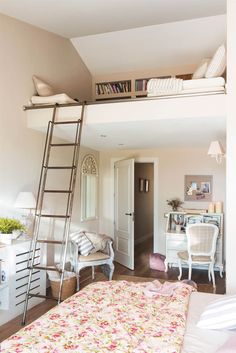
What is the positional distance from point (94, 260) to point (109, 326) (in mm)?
2646

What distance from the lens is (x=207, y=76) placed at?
345 centimetres

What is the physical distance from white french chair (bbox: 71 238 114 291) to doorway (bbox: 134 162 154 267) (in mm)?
2509

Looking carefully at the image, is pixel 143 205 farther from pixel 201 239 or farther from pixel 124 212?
pixel 201 239

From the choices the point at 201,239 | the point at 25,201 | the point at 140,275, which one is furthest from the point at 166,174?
the point at 25,201

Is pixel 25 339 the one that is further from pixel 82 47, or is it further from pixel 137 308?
pixel 82 47

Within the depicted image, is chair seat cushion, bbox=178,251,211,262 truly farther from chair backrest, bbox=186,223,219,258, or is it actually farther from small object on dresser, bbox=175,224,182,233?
small object on dresser, bbox=175,224,182,233

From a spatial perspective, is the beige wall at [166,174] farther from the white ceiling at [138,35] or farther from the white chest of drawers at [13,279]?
the white chest of drawers at [13,279]

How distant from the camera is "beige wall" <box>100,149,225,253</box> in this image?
5.76m

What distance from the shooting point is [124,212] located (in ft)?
19.0

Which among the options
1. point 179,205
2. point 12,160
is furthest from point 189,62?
point 12,160

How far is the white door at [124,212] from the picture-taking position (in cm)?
558

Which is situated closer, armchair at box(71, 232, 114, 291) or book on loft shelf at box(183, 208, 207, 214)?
armchair at box(71, 232, 114, 291)

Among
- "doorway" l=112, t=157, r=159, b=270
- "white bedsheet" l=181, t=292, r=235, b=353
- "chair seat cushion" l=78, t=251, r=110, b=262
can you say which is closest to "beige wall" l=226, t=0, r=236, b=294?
"white bedsheet" l=181, t=292, r=235, b=353

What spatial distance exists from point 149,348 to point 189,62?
4765mm
